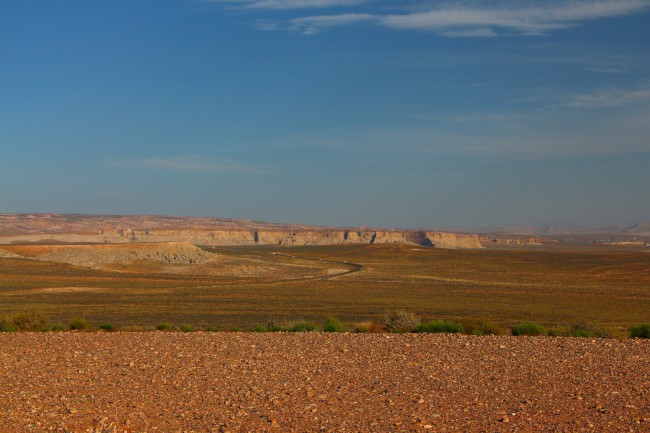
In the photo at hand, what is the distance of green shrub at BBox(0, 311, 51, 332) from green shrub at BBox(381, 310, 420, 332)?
28.8ft

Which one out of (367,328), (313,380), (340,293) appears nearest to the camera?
(313,380)

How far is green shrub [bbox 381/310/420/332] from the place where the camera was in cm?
1912

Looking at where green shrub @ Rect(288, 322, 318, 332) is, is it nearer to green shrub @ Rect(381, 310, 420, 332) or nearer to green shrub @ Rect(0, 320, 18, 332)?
green shrub @ Rect(381, 310, 420, 332)

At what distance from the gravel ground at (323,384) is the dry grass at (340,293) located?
287 inches

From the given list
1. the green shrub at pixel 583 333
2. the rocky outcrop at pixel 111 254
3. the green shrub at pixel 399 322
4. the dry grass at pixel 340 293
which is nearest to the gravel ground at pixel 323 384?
the green shrub at pixel 583 333

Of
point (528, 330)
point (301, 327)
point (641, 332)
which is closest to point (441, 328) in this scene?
point (528, 330)

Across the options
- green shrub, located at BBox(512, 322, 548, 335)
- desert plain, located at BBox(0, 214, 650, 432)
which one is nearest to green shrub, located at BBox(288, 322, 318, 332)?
desert plain, located at BBox(0, 214, 650, 432)

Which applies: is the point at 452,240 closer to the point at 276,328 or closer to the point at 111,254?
the point at 111,254

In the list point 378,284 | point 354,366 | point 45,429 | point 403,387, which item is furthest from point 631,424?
point 378,284

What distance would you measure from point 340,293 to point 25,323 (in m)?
29.2

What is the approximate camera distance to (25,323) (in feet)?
61.9

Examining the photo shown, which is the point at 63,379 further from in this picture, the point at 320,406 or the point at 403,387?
the point at 403,387

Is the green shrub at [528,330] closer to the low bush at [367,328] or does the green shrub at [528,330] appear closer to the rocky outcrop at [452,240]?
the low bush at [367,328]

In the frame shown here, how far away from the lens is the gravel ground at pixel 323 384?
866cm
